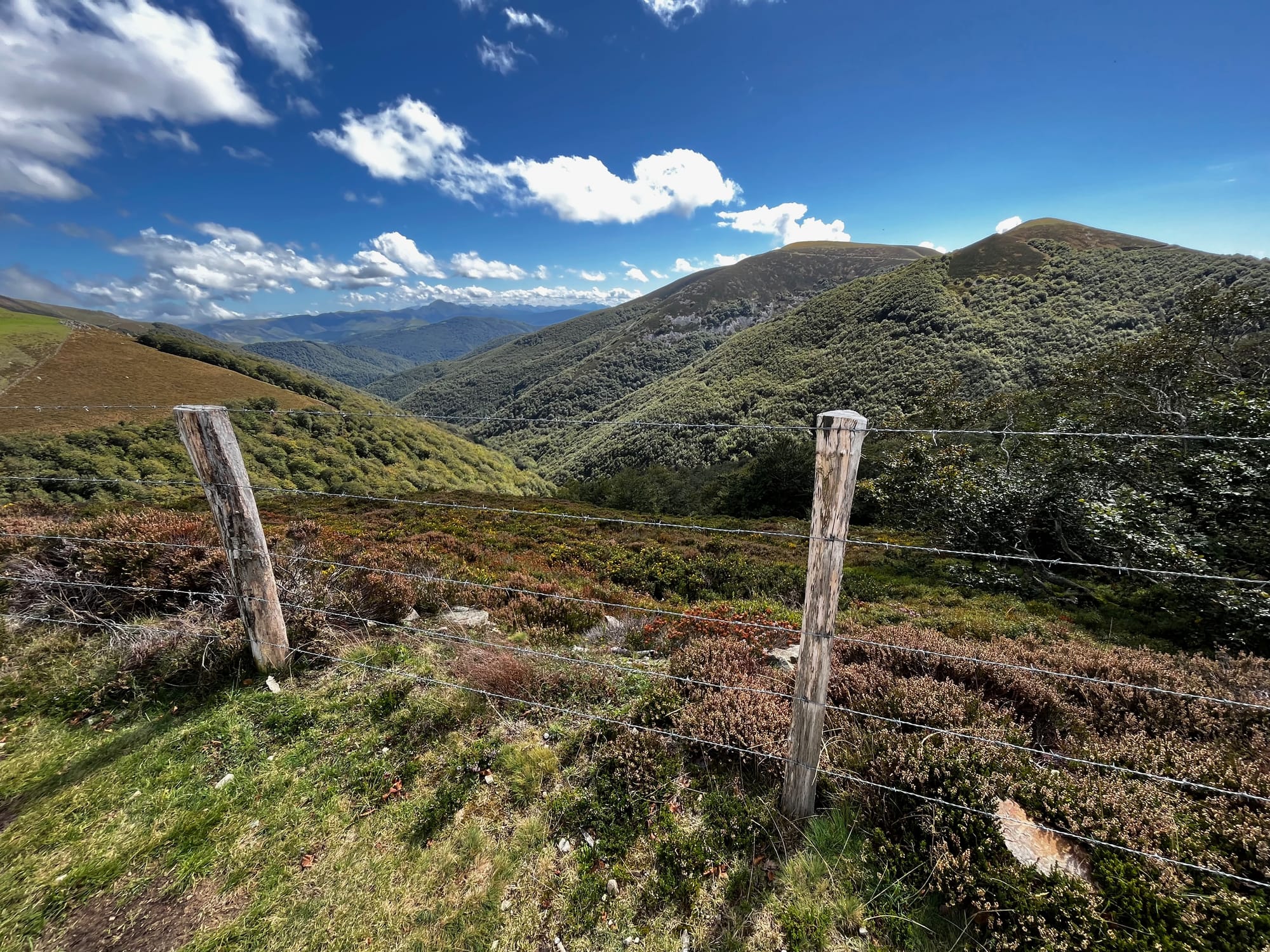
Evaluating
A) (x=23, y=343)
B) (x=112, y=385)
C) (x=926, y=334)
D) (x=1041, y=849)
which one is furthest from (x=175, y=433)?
(x=926, y=334)

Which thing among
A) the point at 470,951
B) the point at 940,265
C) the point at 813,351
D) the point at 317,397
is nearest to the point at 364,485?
the point at 317,397

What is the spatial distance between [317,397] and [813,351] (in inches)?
4331

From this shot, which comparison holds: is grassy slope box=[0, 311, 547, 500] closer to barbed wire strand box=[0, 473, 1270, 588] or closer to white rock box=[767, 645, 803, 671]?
barbed wire strand box=[0, 473, 1270, 588]

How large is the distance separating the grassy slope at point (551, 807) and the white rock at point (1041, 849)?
0.29 feet

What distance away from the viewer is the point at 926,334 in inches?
3691

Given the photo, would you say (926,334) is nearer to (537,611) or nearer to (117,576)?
(537,611)

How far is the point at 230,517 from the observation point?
3.74 m

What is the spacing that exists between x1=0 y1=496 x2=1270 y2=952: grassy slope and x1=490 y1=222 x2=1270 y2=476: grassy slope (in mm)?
64741

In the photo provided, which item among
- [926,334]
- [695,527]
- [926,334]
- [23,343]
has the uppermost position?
[926,334]

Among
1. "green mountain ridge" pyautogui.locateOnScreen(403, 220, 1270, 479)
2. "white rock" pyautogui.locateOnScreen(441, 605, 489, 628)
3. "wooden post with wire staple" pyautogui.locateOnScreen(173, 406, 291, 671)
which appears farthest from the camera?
"green mountain ridge" pyautogui.locateOnScreen(403, 220, 1270, 479)

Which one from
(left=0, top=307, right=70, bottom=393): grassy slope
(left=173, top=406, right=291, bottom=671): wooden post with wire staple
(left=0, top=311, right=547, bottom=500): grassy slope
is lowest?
(left=0, top=311, right=547, bottom=500): grassy slope

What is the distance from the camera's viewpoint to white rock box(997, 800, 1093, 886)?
2404 millimetres

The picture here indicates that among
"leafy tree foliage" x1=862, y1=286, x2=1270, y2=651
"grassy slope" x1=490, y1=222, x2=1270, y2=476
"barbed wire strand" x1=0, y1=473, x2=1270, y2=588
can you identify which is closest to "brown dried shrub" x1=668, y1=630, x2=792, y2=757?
"barbed wire strand" x1=0, y1=473, x2=1270, y2=588

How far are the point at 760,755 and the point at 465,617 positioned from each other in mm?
3972
